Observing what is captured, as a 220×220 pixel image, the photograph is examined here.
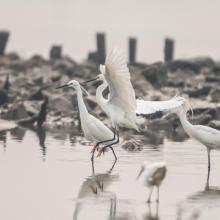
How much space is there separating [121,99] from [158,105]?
715mm

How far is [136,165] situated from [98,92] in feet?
7.28

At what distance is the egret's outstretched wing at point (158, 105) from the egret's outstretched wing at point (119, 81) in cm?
21

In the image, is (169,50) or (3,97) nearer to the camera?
(3,97)

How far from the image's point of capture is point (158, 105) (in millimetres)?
19234

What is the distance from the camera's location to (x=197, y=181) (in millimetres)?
16703

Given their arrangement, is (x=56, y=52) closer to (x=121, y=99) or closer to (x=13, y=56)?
(x=13, y=56)

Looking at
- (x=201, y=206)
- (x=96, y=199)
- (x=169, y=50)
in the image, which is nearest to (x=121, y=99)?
(x=96, y=199)

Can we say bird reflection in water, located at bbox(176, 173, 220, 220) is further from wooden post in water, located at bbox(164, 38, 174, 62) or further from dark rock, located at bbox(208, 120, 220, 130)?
wooden post in water, located at bbox(164, 38, 174, 62)

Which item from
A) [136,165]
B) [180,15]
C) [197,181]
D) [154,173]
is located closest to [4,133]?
[136,165]

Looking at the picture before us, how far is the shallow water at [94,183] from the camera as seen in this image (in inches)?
545

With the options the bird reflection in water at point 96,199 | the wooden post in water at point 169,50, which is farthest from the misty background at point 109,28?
the bird reflection in water at point 96,199

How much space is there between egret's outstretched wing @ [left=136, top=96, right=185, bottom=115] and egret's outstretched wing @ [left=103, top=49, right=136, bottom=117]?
21 cm

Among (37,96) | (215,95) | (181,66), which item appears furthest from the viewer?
(181,66)

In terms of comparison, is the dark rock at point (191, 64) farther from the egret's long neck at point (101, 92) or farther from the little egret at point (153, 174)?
the little egret at point (153, 174)
